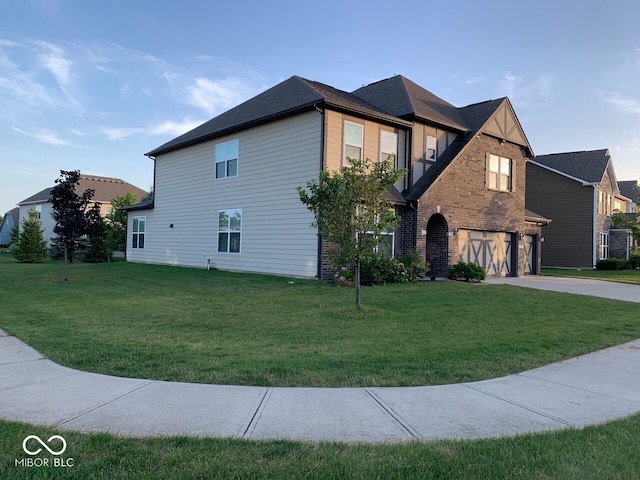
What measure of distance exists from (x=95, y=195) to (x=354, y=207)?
131 feet

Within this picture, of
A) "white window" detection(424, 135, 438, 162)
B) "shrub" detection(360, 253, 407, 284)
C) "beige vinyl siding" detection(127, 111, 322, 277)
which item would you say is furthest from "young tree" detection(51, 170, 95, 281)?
"white window" detection(424, 135, 438, 162)

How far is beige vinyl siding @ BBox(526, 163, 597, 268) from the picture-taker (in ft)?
98.9

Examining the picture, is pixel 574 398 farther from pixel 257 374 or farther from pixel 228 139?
pixel 228 139

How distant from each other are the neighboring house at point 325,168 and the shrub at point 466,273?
0.34 m

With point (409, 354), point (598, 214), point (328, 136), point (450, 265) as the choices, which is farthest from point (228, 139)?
point (598, 214)

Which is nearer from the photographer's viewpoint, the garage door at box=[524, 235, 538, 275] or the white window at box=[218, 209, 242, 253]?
the white window at box=[218, 209, 242, 253]

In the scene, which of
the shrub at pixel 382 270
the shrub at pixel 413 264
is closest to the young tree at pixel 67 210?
the shrub at pixel 382 270

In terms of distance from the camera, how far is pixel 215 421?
152 inches

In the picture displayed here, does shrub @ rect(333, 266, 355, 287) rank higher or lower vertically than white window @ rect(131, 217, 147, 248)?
lower

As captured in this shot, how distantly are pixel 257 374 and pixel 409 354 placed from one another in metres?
2.22

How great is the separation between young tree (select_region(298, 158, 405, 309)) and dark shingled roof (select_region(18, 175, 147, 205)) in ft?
124

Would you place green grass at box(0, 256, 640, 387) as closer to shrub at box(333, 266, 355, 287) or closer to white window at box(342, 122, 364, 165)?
shrub at box(333, 266, 355, 287)

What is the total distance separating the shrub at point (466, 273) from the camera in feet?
56.7

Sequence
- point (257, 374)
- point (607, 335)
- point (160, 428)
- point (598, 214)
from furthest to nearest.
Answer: point (598, 214)
point (607, 335)
point (257, 374)
point (160, 428)
